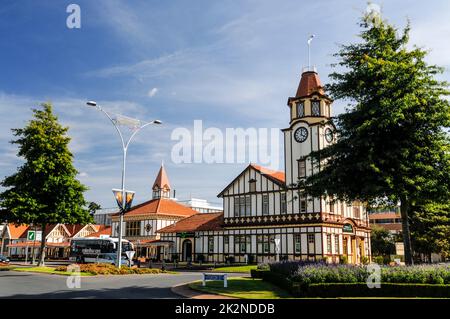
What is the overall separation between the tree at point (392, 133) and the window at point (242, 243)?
27.4m

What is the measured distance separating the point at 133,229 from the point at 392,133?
158 ft

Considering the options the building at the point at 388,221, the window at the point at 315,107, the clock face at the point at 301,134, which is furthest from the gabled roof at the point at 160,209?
the building at the point at 388,221

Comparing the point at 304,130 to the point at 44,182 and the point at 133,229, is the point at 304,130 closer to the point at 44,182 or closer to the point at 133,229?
the point at 44,182

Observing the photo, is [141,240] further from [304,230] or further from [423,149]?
[423,149]

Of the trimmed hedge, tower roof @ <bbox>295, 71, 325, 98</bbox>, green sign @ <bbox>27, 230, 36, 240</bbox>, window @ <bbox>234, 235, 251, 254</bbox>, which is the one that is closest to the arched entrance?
window @ <bbox>234, 235, 251, 254</bbox>

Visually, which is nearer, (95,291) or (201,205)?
(95,291)

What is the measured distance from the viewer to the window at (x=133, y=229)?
60.0m

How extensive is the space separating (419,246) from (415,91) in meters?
35.2

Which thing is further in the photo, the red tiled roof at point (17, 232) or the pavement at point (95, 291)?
the red tiled roof at point (17, 232)

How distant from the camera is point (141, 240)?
58.8m

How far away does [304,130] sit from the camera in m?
43.9

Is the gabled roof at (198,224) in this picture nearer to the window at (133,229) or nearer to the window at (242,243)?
the window at (242,243)

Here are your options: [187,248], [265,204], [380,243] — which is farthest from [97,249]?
[380,243]
